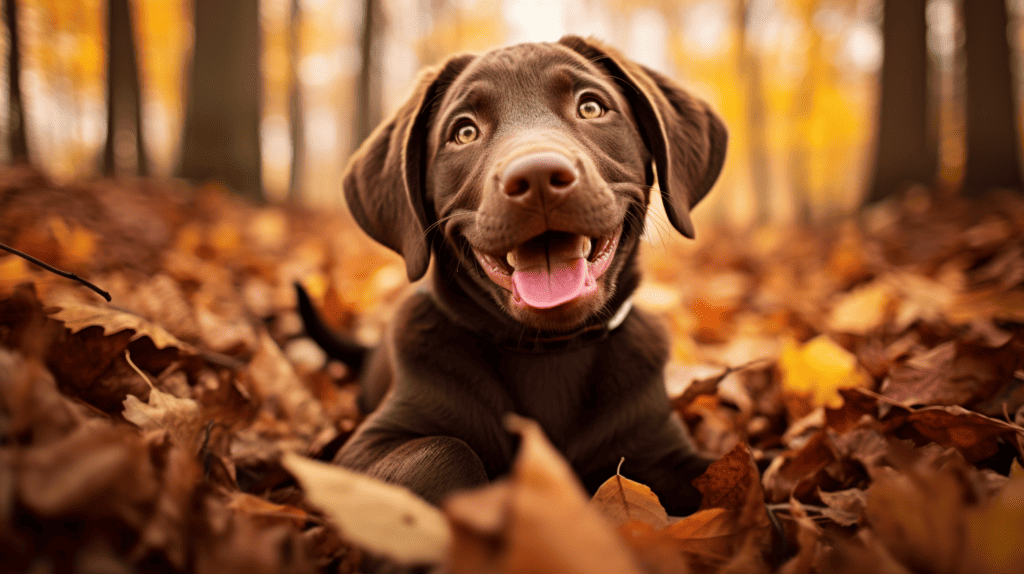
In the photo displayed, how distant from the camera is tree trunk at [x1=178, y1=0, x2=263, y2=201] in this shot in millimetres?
8633

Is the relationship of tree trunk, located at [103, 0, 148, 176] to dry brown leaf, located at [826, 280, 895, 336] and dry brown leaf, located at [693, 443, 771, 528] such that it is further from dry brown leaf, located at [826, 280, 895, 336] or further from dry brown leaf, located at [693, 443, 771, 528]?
dry brown leaf, located at [693, 443, 771, 528]

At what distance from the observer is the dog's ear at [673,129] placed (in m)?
2.23

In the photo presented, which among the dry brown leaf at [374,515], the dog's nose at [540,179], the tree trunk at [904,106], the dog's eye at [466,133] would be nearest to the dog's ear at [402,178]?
the dog's eye at [466,133]

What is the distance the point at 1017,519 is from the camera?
3.18ft

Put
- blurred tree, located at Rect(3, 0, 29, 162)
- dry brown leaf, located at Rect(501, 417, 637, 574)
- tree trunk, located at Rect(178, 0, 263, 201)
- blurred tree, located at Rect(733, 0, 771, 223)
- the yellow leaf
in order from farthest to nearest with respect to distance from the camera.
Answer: blurred tree, located at Rect(733, 0, 771, 223) < tree trunk, located at Rect(178, 0, 263, 201) < blurred tree, located at Rect(3, 0, 29, 162) < the yellow leaf < dry brown leaf, located at Rect(501, 417, 637, 574)

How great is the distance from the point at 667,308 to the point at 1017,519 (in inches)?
118

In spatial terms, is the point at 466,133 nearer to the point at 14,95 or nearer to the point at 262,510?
Answer: the point at 262,510

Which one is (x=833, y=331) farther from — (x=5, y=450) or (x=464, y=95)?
(x=5, y=450)

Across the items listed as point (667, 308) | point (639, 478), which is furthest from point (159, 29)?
point (639, 478)

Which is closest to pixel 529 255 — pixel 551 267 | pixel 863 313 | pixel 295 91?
pixel 551 267

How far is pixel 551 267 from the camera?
6.20 feet

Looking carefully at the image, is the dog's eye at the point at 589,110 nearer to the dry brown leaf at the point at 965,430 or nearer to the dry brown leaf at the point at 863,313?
the dry brown leaf at the point at 965,430

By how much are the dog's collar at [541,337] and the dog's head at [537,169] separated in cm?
15

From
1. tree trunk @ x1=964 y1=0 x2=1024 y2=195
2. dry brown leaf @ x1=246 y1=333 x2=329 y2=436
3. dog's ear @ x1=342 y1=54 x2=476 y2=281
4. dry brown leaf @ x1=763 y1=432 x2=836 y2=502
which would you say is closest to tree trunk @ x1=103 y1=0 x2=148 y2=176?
A: dry brown leaf @ x1=246 y1=333 x2=329 y2=436
